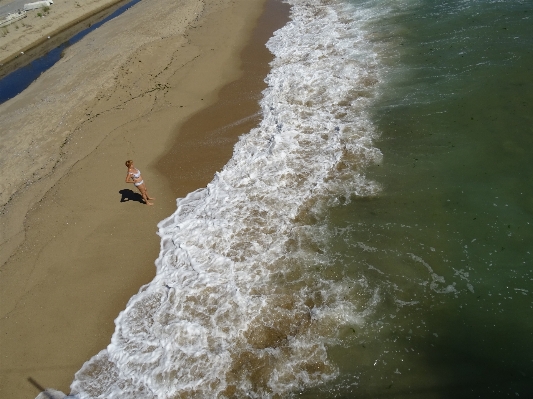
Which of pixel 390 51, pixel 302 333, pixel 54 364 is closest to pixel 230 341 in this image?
pixel 302 333

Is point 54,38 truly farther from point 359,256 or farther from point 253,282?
point 359,256

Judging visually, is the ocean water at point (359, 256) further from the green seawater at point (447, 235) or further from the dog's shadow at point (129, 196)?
the dog's shadow at point (129, 196)

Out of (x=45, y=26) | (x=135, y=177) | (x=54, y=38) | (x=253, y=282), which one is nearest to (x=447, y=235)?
(x=253, y=282)

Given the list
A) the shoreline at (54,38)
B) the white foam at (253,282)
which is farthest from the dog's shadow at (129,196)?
the shoreline at (54,38)

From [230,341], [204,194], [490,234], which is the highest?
[204,194]

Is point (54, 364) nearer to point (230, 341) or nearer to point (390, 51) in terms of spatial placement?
point (230, 341)

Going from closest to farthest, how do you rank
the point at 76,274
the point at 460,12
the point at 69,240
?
the point at 76,274
the point at 69,240
the point at 460,12
